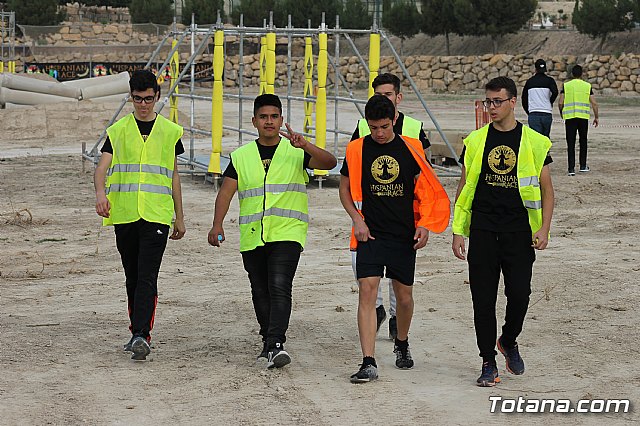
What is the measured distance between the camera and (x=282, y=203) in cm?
713

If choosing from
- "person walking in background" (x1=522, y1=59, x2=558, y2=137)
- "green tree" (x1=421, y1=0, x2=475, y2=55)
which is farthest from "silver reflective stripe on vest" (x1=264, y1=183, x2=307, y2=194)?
"green tree" (x1=421, y1=0, x2=475, y2=55)

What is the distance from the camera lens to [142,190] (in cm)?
737

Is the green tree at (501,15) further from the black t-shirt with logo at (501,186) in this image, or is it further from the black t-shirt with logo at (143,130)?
→ the black t-shirt with logo at (501,186)

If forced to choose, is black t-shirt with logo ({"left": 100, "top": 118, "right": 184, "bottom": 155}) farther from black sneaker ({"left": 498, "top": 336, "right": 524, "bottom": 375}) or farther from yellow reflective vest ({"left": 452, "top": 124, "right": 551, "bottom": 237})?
black sneaker ({"left": 498, "top": 336, "right": 524, "bottom": 375})

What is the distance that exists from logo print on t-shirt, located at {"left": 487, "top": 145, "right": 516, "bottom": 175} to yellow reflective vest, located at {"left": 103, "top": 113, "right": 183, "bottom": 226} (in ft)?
6.78

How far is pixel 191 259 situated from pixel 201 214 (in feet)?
10.9

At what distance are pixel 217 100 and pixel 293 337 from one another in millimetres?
9015

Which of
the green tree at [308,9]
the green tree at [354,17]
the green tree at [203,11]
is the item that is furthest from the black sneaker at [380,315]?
the green tree at [203,11]

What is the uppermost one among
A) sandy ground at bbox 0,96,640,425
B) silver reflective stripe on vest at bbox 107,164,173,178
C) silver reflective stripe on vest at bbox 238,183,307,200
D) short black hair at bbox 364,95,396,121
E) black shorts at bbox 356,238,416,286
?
short black hair at bbox 364,95,396,121

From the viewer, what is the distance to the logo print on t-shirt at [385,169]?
6773 mm

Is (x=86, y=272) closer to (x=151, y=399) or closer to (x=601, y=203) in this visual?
(x=151, y=399)

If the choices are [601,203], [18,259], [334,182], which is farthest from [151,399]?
[334,182]

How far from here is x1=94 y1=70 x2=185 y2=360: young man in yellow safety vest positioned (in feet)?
24.1

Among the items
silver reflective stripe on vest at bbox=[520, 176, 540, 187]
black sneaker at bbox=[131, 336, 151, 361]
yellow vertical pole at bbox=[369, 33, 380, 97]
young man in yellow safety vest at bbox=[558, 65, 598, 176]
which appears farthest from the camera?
young man in yellow safety vest at bbox=[558, 65, 598, 176]
